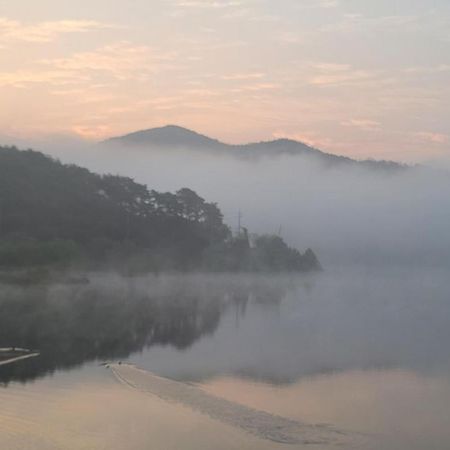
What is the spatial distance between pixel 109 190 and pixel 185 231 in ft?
17.7

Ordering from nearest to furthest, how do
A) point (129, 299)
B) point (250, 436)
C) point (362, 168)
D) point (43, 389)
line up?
point (250, 436)
point (43, 389)
point (129, 299)
point (362, 168)

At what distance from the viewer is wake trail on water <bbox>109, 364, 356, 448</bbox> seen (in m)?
10.9

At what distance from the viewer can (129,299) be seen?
3344 centimetres

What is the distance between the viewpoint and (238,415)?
477 inches

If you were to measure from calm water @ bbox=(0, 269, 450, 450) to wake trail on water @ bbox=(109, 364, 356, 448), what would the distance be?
6.9 inches

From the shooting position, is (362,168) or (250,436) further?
(362,168)

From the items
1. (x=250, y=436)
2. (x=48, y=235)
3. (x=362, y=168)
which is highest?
(x=362, y=168)

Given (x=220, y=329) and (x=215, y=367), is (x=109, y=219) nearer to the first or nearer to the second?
(x=220, y=329)

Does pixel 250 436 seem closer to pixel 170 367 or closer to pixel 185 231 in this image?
pixel 170 367

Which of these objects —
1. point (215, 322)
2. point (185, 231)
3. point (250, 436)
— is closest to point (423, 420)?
point (250, 436)

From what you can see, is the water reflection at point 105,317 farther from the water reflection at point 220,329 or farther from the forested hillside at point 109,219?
the forested hillside at point 109,219

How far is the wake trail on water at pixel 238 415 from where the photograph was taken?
10945 millimetres

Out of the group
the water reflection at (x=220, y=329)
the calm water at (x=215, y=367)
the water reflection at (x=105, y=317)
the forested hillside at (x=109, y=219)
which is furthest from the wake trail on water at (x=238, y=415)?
the forested hillside at (x=109, y=219)

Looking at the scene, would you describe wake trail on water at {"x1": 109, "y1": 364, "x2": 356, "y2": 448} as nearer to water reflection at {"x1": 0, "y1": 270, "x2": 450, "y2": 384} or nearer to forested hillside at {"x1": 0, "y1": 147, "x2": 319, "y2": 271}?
water reflection at {"x1": 0, "y1": 270, "x2": 450, "y2": 384}
